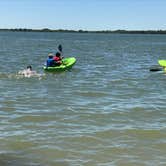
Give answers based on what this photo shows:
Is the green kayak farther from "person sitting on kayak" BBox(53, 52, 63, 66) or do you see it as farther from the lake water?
the lake water

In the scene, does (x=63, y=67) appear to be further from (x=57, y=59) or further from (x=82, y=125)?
(x=82, y=125)

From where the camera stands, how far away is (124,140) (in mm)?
9586

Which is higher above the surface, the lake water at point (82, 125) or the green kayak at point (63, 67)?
the green kayak at point (63, 67)

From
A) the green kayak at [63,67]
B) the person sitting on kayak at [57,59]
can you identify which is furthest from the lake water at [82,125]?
the person sitting on kayak at [57,59]

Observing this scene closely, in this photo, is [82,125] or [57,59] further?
[57,59]

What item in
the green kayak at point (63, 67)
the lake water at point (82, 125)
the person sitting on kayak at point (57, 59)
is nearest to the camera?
the lake water at point (82, 125)

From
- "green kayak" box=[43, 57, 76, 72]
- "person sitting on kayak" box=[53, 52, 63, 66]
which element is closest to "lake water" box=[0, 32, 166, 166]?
"green kayak" box=[43, 57, 76, 72]

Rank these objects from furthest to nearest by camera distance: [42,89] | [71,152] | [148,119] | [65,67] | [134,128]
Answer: [65,67], [42,89], [148,119], [134,128], [71,152]

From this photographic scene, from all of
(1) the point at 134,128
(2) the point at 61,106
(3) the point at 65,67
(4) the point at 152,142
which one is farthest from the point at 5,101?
(3) the point at 65,67

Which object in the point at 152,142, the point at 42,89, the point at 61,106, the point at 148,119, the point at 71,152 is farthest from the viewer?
the point at 42,89

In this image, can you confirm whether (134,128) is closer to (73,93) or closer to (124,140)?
(124,140)

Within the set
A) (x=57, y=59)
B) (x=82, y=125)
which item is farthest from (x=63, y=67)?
(x=82, y=125)

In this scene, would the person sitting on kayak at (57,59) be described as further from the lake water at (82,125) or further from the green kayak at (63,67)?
the lake water at (82,125)

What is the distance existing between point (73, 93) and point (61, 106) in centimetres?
285
